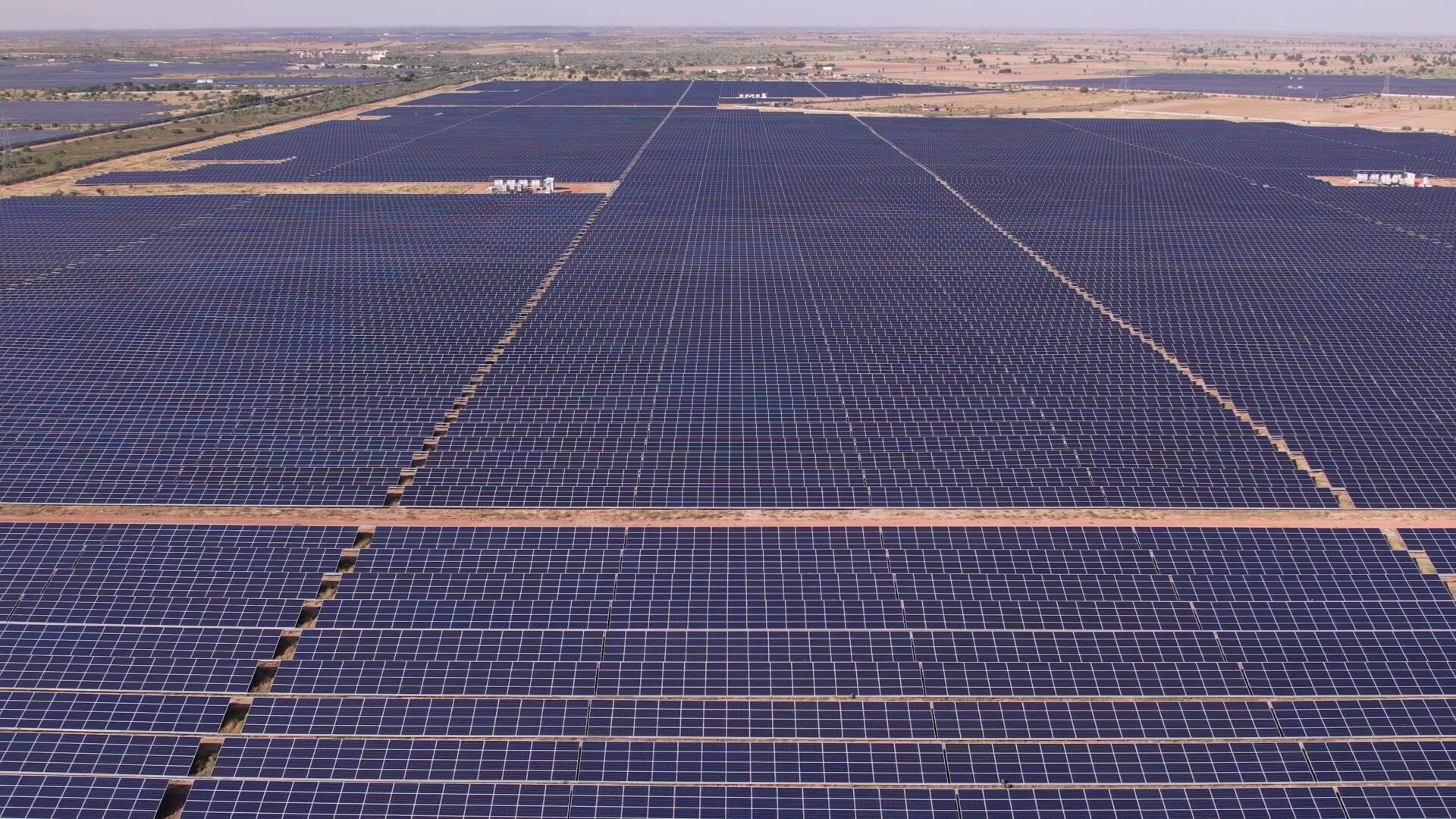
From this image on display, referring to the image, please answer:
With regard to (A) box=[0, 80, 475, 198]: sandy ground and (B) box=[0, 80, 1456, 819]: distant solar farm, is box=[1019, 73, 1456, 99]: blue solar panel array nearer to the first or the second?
(B) box=[0, 80, 1456, 819]: distant solar farm

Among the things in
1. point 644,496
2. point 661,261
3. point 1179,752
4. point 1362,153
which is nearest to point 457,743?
point 644,496

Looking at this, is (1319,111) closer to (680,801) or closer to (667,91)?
(667,91)

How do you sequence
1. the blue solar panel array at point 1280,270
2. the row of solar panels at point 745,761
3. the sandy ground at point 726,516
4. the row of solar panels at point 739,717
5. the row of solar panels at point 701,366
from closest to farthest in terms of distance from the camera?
1. the row of solar panels at point 745,761
2. the row of solar panels at point 739,717
3. the sandy ground at point 726,516
4. the row of solar panels at point 701,366
5. the blue solar panel array at point 1280,270

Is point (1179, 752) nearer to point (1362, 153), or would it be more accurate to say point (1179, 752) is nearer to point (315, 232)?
point (315, 232)

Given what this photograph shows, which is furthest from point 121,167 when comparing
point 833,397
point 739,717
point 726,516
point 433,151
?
point 739,717

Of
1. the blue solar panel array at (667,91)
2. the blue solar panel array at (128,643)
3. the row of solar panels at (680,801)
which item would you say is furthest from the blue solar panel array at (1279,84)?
the blue solar panel array at (128,643)

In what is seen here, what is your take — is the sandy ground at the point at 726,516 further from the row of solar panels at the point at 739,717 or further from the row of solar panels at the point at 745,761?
the row of solar panels at the point at 745,761

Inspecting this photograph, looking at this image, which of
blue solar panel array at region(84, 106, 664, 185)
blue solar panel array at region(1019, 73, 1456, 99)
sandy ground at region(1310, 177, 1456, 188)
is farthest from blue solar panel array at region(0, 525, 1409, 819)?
blue solar panel array at region(1019, 73, 1456, 99)
